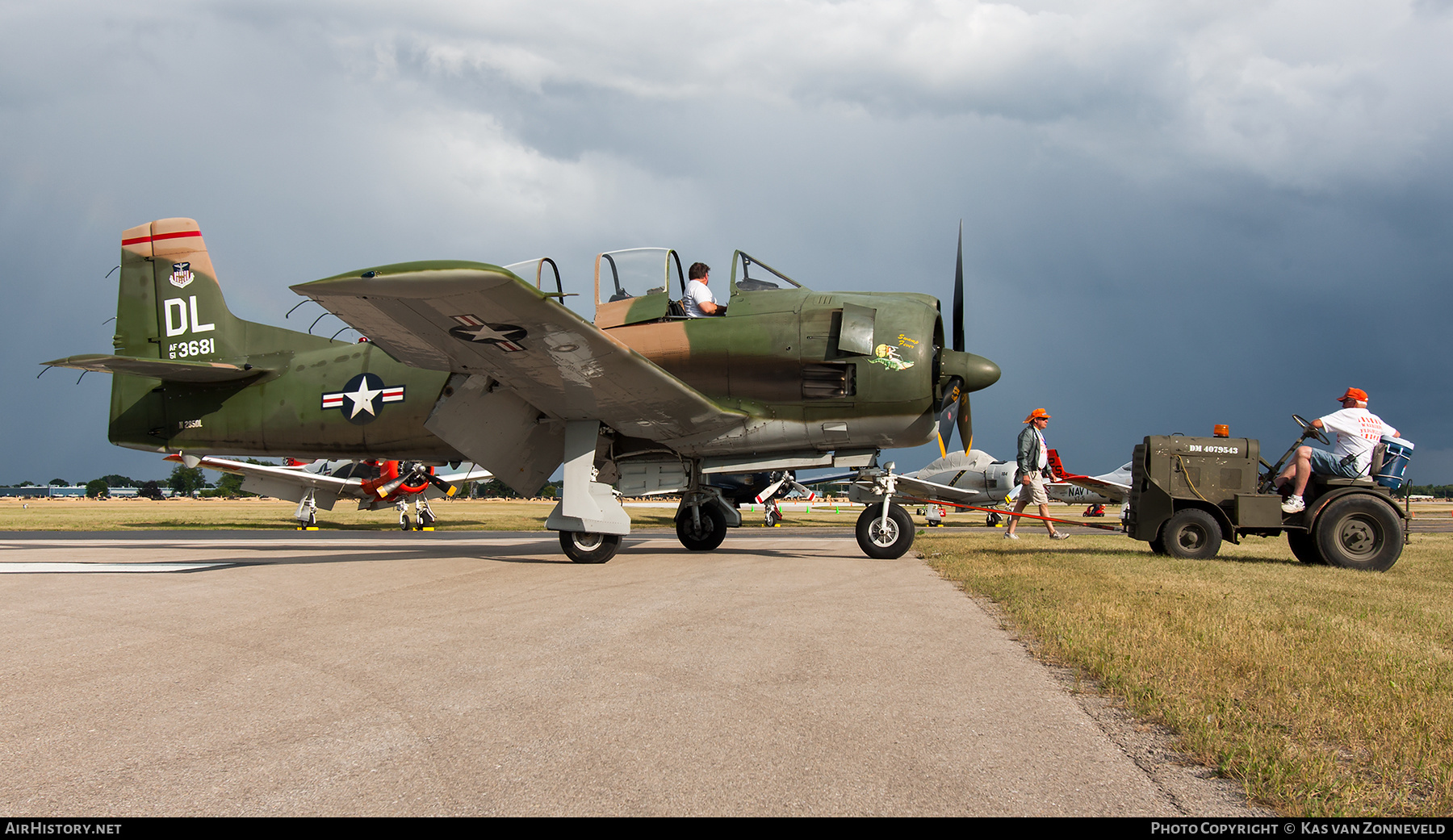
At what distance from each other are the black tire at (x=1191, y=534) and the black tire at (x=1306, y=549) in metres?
0.81

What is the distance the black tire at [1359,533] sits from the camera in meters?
8.36

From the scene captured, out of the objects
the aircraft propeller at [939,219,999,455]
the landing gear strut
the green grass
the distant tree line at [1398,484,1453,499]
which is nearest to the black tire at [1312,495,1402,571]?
the green grass

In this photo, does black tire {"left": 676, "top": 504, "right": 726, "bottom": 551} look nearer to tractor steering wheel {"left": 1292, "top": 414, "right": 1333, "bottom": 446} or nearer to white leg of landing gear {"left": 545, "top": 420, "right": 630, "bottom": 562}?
white leg of landing gear {"left": 545, "top": 420, "right": 630, "bottom": 562}

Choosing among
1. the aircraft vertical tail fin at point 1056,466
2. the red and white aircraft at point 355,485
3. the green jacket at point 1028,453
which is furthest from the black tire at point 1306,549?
the red and white aircraft at point 355,485

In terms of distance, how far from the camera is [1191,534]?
9.34m

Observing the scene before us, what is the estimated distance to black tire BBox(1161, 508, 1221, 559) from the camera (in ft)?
29.9

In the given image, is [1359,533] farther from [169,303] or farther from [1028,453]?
[169,303]

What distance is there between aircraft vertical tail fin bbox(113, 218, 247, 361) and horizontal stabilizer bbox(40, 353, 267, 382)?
607mm

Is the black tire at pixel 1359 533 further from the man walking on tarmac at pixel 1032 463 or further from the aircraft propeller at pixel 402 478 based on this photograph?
the aircraft propeller at pixel 402 478

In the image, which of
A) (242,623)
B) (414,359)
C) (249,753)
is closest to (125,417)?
(414,359)

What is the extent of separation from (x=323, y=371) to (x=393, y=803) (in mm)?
9834

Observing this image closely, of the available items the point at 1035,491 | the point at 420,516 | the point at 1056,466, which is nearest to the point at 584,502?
the point at 1035,491

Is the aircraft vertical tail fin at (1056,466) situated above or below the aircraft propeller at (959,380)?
below

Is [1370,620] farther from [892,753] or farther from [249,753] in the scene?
[249,753]
